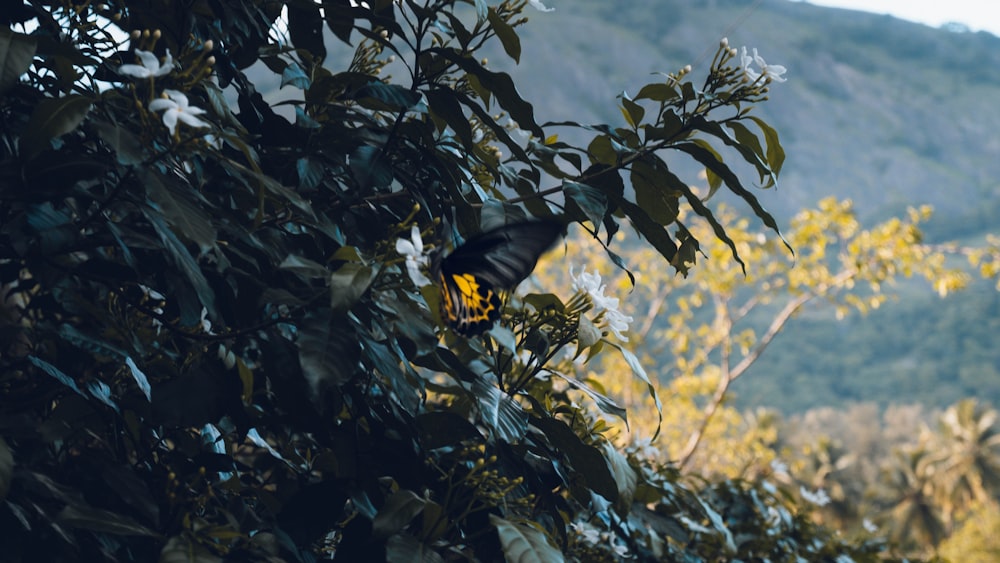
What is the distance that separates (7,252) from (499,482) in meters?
0.60

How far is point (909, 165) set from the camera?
88.4 m

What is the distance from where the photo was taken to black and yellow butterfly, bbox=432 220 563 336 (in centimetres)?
95

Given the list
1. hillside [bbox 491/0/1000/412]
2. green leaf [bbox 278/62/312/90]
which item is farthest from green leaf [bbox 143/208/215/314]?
hillside [bbox 491/0/1000/412]

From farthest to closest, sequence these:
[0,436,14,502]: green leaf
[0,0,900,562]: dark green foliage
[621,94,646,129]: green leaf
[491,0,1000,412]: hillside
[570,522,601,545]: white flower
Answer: [491,0,1000,412]: hillside, [570,522,601,545]: white flower, [621,94,646,129]: green leaf, [0,0,900,562]: dark green foliage, [0,436,14,502]: green leaf

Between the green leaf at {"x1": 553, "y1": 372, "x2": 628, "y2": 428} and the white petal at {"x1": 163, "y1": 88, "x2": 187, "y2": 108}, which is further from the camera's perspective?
the green leaf at {"x1": 553, "y1": 372, "x2": 628, "y2": 428}

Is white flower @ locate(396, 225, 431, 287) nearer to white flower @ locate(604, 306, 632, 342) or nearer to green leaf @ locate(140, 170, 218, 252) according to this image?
green leaf @ locate(140, 170, 218, 252)

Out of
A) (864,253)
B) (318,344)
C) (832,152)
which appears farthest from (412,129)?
(832,152)

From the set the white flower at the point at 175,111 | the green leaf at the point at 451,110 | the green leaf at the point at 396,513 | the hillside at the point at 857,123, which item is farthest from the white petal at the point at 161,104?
the hillside at the point at 857,123

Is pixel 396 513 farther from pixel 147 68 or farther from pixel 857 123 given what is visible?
pixel 857 123

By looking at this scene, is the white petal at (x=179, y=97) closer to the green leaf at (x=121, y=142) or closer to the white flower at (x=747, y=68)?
the green leaf at (x=121, y=142)

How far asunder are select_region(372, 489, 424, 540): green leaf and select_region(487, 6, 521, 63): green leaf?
0.50 m

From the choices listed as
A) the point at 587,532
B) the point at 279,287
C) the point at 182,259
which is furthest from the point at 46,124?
the point at 587,532

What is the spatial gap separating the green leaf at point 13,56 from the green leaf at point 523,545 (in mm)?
596

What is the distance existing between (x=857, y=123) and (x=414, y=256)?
101 meters
